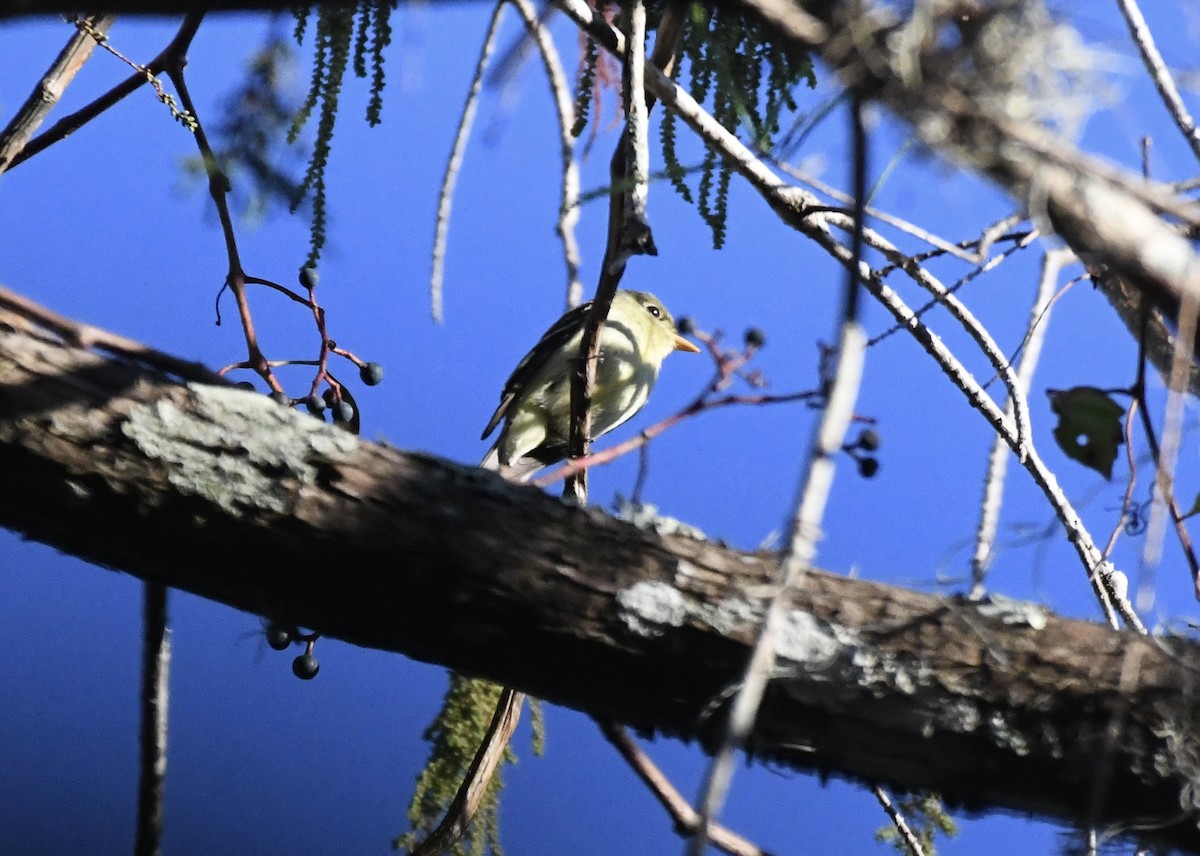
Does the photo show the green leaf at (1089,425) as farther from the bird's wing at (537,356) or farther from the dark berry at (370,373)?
the bird's wing at (537,356)

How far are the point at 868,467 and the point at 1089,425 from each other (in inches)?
24.4

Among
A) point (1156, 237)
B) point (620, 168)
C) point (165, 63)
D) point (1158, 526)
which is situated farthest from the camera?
point (165, 63)

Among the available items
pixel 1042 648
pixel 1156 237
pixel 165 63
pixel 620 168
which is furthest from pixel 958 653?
pixel 165 63

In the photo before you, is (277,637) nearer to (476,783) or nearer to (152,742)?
(152,742)

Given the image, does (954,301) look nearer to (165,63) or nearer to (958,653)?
(958,653)

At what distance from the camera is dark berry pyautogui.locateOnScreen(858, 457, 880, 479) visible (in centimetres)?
177

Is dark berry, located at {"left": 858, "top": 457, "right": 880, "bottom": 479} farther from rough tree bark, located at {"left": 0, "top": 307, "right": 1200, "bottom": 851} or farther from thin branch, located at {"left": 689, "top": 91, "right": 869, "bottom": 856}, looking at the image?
thin branch, located at {"left": 689, "top": 91, "right": 869, "bottom": 856}

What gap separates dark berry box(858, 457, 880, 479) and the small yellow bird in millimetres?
1308

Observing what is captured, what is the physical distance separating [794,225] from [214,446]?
84 cm

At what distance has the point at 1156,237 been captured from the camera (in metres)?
0.71

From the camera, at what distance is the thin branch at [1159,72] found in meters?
1.47

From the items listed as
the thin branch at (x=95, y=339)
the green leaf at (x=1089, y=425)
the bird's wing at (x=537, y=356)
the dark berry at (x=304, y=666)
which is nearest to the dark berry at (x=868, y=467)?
the green leaf at (x=1089, y=425)

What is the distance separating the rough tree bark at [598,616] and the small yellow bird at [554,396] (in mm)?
1925

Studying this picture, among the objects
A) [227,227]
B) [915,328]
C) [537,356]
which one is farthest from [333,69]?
[537,356]
